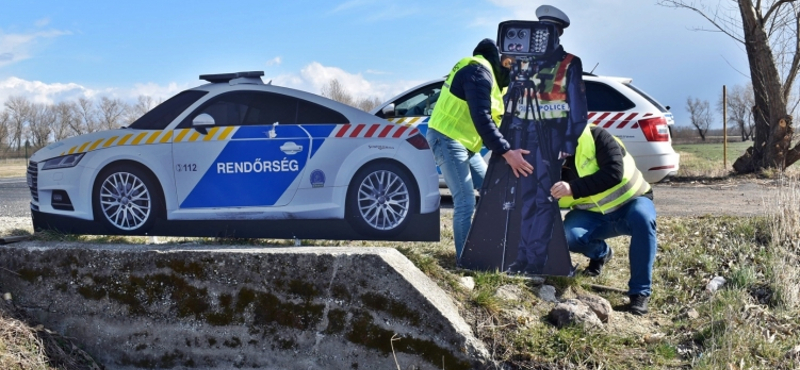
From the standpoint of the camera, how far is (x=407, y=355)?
15.4 ft

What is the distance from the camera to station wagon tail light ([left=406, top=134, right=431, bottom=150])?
4.95 m

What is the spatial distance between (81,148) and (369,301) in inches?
93.6

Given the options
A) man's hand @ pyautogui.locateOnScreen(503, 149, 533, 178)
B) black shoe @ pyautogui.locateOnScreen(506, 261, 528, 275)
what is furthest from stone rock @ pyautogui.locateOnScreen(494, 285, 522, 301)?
man's hand @ pyautogui.locateOnScreen(503, 149, 533, 178)

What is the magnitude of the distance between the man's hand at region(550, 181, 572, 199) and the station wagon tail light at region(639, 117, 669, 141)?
17.4 ft

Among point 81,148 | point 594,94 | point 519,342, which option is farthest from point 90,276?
point 594,94

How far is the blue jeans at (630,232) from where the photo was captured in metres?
5.24

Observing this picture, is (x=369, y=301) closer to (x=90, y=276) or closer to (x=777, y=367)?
(x=90, y=276)

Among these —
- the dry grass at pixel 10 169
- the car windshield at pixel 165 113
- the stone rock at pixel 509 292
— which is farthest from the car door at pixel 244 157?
the dry grass at pixel 10 169

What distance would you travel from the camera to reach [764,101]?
44.1ft

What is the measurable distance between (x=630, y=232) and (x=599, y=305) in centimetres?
67

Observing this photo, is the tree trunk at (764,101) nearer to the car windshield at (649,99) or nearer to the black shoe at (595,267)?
the car windshield at (649,99)

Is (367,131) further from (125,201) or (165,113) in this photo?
(125,201)

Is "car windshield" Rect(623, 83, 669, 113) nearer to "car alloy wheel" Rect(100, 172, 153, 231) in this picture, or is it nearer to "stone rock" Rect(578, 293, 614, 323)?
"stone rock" Rect(578, 293, 614, 323)

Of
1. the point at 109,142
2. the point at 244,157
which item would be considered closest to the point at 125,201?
the point at 109,142
